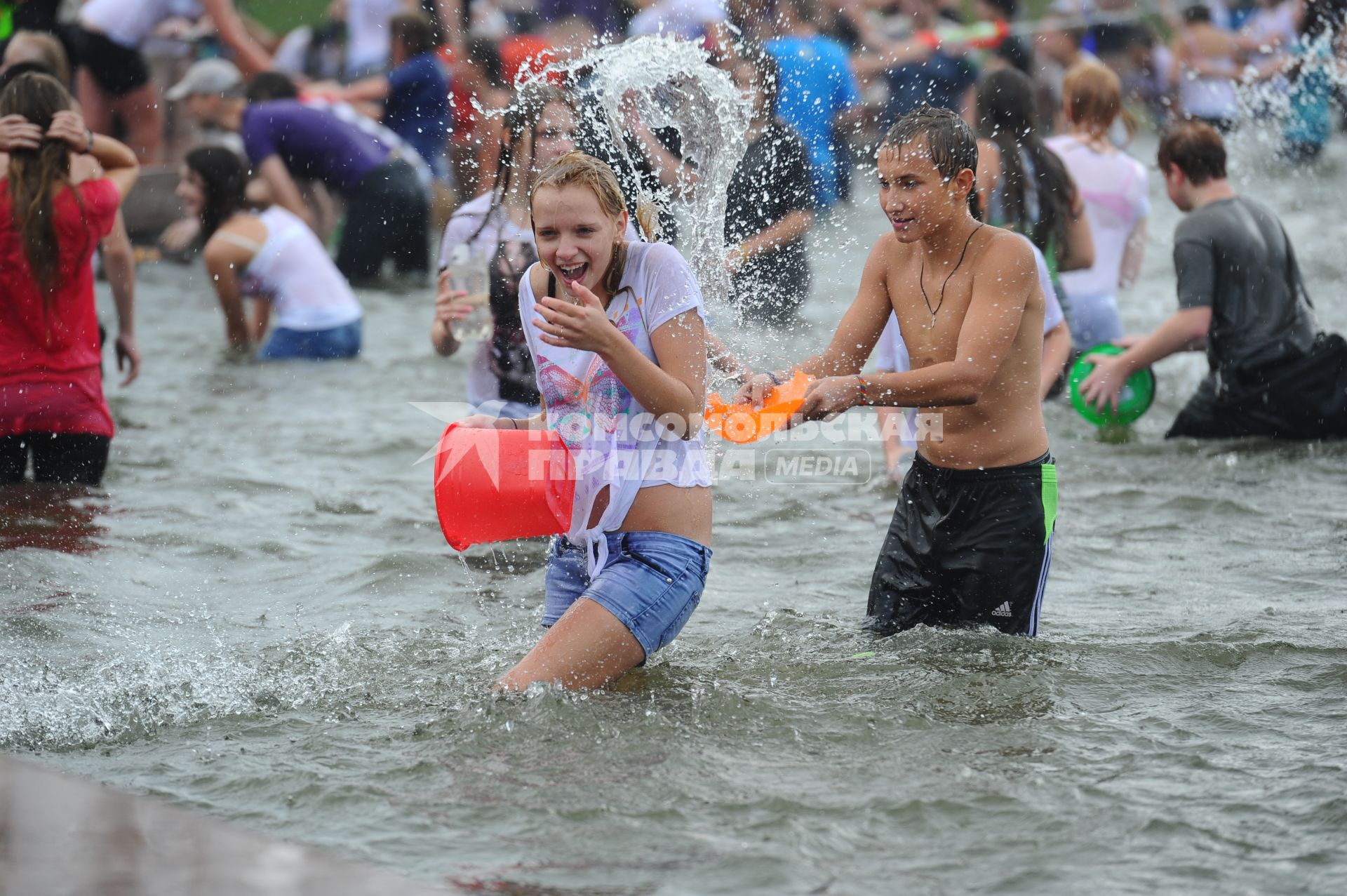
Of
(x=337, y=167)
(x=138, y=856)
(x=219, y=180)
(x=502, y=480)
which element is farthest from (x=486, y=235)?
(x=337, y=167)

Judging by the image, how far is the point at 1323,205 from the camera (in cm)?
A: 1344

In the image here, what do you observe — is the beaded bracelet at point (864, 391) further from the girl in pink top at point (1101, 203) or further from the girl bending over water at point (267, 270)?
the girl bending over water at point (267, 270)

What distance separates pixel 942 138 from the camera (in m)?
3.99

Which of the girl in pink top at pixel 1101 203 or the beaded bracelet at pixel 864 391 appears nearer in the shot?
the beaded bracelet at pixel 864 391

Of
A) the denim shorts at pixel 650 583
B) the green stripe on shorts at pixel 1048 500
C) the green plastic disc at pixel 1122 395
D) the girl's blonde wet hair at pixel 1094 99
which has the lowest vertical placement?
the denim shorts at pixel 650 583

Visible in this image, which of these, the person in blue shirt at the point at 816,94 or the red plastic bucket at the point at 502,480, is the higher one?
the person in blue shirt at the point at 816,94

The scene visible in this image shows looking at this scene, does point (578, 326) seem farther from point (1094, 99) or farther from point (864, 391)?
point (1094, 99)

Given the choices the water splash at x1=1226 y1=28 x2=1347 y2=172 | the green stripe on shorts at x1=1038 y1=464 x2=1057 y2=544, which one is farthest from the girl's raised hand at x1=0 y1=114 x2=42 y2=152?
the water splash at x1=1226 y1=28 x2=1347 y2=172

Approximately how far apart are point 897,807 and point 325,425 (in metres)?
5.35

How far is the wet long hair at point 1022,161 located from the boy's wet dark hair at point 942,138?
9.92ft

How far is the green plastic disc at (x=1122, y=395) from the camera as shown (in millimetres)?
7180

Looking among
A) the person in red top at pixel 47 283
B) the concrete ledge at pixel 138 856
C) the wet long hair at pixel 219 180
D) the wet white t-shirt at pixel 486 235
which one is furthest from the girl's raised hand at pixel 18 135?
the concrete ledge at pixel 138 856

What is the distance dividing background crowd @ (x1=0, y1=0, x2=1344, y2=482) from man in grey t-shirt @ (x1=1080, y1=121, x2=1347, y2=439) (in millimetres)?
528

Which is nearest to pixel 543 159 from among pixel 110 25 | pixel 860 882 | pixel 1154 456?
pixel 860 882
